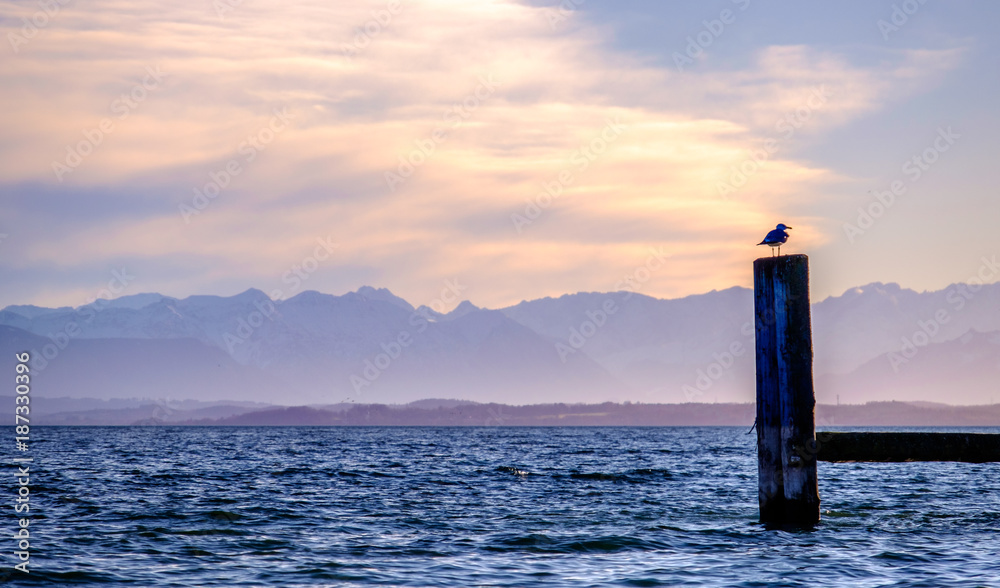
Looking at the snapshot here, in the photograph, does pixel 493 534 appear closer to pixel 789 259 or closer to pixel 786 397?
pixel 786 397

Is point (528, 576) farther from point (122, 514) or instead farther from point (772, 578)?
point (122, 514)

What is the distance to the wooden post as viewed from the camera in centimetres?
1738

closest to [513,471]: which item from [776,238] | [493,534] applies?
[493,534]

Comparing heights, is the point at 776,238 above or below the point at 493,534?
above

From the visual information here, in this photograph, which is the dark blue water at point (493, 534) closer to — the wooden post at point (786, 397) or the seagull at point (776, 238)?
the wooden post at point (786, 397)

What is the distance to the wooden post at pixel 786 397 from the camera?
17.4 m

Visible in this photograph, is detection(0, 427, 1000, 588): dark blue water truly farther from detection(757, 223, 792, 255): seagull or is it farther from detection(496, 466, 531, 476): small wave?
detection(757, 223, 792, 255): seagull

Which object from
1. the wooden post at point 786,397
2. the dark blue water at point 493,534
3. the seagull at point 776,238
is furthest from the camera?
the seagull at point 776,238

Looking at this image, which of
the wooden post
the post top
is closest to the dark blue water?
the wooden post

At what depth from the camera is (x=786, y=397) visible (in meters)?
17.4

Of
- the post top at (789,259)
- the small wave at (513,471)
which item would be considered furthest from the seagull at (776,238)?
the small wave at (513,471)

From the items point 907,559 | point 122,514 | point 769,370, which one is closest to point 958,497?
point 907,559

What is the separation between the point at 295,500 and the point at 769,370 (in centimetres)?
1735

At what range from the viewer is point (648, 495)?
32031mm
